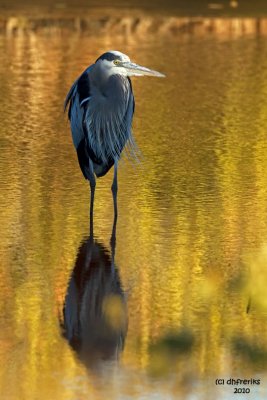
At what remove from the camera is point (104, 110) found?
9.89 m

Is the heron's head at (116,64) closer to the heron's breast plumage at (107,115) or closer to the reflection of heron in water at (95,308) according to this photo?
the heron's breast plumage at (107,115)

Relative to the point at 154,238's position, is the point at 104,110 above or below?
above

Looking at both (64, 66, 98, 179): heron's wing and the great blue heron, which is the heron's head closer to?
the great blue heron

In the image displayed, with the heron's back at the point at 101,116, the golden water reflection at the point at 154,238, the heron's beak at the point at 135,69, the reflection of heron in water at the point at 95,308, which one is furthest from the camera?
the heron's back at the point at 101,116

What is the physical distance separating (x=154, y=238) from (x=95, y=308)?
1.67 metres

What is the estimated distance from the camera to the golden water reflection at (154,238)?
21.1ft

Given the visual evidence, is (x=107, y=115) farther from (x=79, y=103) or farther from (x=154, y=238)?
(x=154, y=238)

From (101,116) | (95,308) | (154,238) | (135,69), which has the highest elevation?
(135,69)

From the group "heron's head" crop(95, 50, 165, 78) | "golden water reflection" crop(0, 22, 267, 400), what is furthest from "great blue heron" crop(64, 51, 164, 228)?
"golden water reflection" crop(0, 22, 267, 400)

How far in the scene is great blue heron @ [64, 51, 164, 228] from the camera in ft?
32.1

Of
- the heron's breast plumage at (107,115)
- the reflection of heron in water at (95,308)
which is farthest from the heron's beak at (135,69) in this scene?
the reflection of heron in water at (95,308)

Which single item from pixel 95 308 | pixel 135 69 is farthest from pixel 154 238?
pixel 95 308

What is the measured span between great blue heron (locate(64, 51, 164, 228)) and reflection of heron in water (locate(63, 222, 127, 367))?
1.05m

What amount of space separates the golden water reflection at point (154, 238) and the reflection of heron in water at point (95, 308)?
0.19ft
